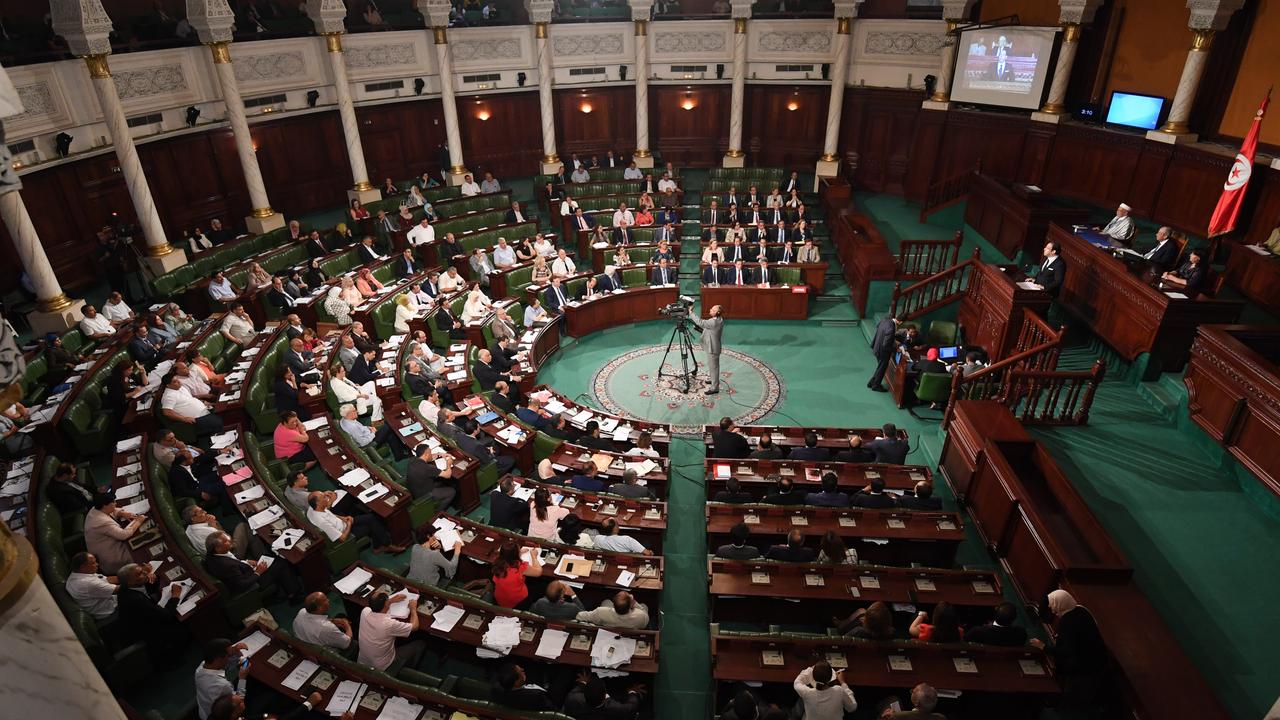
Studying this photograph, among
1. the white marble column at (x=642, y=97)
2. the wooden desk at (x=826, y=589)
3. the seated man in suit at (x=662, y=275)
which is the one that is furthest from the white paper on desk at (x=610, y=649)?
the white marble column at (x=642, y=97)

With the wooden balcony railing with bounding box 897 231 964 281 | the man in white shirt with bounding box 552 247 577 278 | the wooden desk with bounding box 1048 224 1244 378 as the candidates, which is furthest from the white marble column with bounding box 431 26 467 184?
the wooden desk with bounding box 1048 224 1244 378

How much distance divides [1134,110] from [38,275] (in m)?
20.3

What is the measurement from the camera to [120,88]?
1457 centimetres

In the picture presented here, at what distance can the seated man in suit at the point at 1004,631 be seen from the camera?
20.9ft

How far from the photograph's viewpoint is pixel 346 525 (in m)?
8.05

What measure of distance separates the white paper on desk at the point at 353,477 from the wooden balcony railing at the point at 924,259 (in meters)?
10.6

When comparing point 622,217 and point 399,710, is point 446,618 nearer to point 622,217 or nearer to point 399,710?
point 399,710

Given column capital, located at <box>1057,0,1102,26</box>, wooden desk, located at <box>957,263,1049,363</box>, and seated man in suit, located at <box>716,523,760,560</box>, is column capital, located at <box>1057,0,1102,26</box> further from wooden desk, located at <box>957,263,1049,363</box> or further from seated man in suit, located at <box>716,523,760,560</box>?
seated man in suit, located at <box>716,523,760,560</box>

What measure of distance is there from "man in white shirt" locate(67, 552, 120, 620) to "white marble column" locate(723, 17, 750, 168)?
60.0 feet

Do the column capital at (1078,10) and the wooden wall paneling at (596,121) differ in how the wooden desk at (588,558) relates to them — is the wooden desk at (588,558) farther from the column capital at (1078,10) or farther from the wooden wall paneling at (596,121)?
the wooden wall paneling at (596,121)

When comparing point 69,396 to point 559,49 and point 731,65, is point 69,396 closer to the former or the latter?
point 559,49

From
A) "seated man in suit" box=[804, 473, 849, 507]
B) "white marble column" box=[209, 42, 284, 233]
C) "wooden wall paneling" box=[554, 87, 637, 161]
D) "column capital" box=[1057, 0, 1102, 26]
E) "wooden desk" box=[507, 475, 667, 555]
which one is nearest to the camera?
"wooden desk" box=[507, 475, 667, 555]

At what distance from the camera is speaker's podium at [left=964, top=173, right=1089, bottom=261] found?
1346 cm

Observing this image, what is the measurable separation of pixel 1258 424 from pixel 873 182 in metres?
14.1
